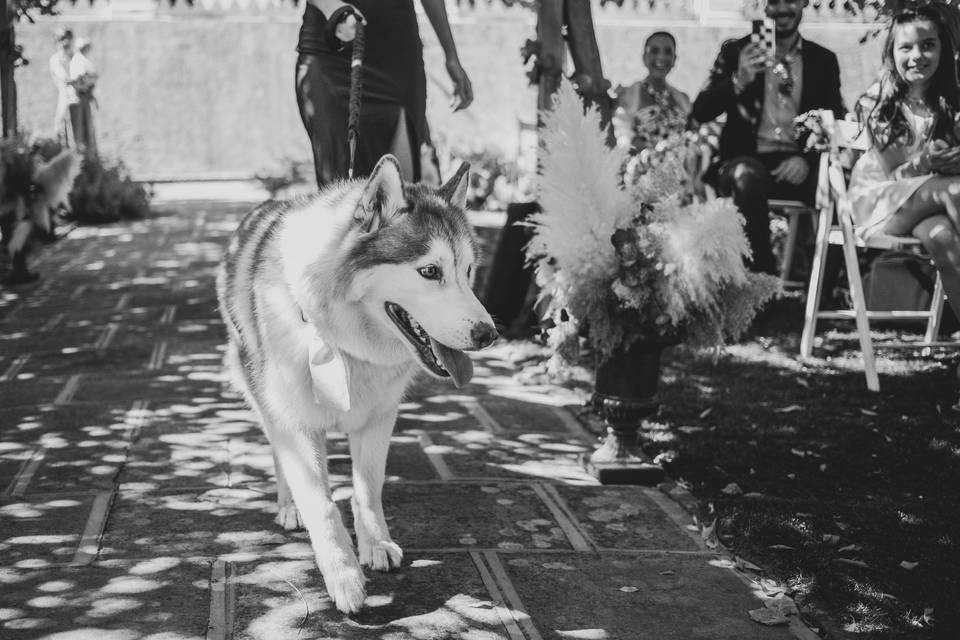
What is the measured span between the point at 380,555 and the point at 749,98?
5349 millimetres

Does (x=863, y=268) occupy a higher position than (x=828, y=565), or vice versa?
(x=863, y=268)

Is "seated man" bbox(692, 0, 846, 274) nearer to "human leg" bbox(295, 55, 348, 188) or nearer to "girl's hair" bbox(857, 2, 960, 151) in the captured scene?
"girl's hair" bbox(857, 2, 960, 151)

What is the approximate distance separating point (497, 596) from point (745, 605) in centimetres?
81

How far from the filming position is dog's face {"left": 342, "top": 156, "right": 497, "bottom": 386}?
2.93 m

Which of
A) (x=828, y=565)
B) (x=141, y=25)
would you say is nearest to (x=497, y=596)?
(x=828, y=565)

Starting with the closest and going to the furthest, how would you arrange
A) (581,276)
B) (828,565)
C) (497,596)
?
1. (497,596)
2. (828,565)
3. (581,276)

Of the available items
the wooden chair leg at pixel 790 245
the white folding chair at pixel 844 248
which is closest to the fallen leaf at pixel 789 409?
the white folding chair at pixel 844 248

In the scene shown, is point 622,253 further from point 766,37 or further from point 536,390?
point 766,37

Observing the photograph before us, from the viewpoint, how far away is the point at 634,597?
3.27 m

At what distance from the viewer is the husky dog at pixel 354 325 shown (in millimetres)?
2969

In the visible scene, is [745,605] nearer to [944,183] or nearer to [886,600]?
[886,600]

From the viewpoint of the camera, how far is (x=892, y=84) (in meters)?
6.13

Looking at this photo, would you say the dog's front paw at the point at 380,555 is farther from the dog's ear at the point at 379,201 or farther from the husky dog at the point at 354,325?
the dog's ear at the point at 379,201

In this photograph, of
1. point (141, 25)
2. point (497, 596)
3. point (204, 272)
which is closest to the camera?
point (497, 596)
